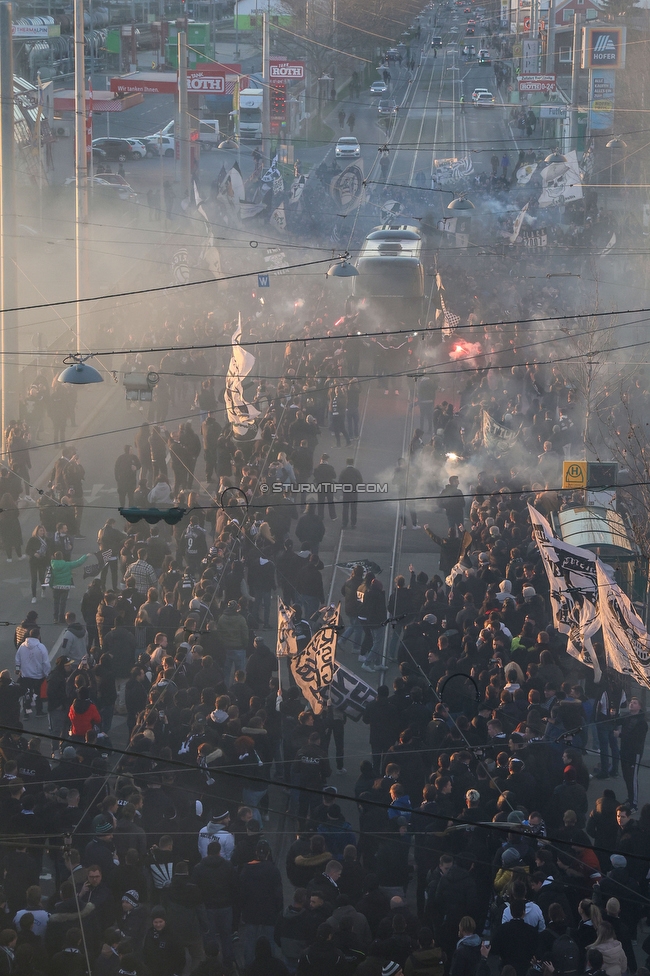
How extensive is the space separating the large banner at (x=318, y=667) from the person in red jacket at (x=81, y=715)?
→ 1985 millimetres

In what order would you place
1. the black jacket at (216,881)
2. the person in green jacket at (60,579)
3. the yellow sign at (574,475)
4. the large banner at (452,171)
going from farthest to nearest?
the large banner at (452,171) → the yellow sign at (574,475) → the person in green jacket at (60,579) → the black jacket at (216,881)

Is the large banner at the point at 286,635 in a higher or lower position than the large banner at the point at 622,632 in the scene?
lower

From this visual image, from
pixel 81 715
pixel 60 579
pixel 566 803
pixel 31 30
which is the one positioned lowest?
pixel 60 579

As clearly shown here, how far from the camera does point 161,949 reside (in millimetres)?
8773

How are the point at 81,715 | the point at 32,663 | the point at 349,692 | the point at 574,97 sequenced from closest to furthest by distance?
the point at 81,715 → the point at 349,692 → the point at 32,663 → the point at 574,97

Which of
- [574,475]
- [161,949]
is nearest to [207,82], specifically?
[574,475]

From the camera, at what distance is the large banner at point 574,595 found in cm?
1303

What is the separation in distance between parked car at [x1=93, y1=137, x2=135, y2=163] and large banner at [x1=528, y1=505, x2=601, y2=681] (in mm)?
43763

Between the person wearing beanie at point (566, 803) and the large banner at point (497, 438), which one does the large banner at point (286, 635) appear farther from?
the large banner at point (497, 438)

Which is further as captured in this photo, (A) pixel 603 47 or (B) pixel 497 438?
(A) pixel 603 47

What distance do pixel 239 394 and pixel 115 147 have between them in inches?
1463

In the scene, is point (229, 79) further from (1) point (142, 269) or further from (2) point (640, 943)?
(2) point (640, 943)

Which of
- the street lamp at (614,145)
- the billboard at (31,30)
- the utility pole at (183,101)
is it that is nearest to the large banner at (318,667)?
the utility pole at (183,101)

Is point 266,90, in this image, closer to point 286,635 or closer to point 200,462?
point 200,462
